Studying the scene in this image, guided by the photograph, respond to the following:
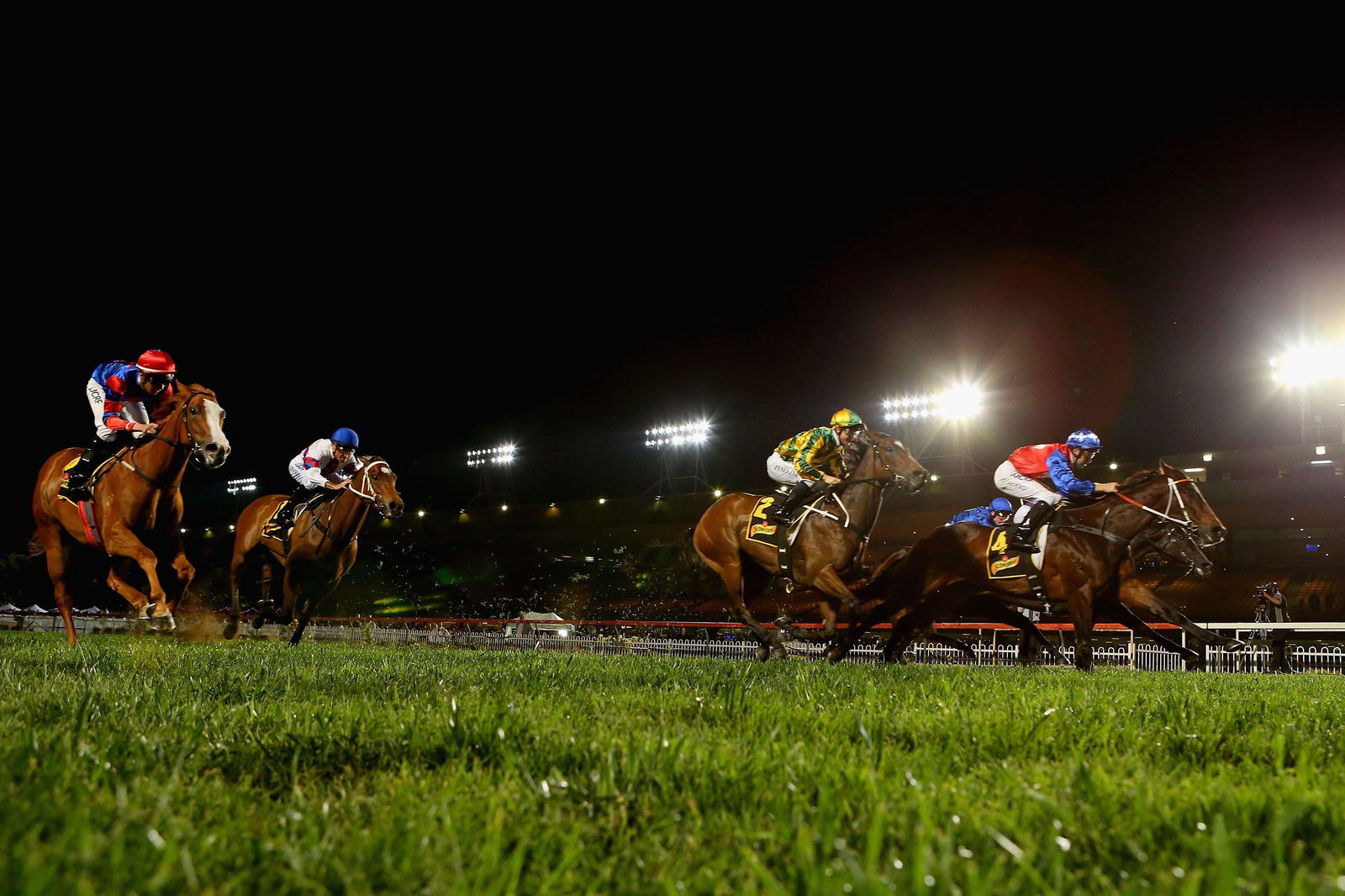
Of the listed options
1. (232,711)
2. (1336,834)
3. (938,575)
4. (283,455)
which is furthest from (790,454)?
(283,455)

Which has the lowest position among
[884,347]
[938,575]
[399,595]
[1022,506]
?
[399,595]

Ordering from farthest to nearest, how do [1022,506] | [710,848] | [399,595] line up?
[399,595] → [1022,506] → [710,848]

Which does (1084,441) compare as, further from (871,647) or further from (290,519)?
(290,519)

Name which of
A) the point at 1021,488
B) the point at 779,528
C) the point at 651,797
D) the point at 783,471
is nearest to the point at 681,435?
the point at 783,471

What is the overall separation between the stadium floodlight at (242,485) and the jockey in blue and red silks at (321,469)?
52.2 m

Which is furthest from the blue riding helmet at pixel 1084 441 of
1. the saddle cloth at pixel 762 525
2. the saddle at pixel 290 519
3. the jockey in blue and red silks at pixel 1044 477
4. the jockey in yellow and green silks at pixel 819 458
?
the saddle at pixel 290 519

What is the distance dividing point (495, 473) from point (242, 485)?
2048 cm

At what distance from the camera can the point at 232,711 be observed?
3.20m

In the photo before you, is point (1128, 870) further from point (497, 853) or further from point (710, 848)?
point (497, 853)

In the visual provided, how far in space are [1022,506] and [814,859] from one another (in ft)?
35.7

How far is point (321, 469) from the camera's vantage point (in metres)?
12.2

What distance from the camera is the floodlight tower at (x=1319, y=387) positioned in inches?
1198

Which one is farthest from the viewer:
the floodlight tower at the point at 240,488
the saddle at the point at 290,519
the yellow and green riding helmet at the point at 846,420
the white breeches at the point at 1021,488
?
the floodlight tower at the point at 240,488

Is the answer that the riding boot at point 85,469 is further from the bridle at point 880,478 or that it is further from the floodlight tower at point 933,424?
the floodlight tower at point 933,424
